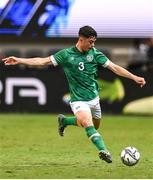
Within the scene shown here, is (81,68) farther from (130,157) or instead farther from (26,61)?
(130,157)

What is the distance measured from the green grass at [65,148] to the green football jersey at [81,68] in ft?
3.75

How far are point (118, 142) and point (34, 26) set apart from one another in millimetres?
8873

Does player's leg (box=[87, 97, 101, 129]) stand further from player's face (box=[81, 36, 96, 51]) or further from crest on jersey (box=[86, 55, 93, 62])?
player's face (box=[81, 36, 96, 51])

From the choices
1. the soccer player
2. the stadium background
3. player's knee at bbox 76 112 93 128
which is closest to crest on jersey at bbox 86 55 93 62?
Result: the soccer player

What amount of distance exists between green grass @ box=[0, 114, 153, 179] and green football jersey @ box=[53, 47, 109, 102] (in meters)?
1.14

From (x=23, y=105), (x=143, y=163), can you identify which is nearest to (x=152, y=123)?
(x=23, y=105)

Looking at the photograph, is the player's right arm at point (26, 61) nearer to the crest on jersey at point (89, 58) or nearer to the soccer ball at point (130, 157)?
the crest on jersey at point (89, 58)

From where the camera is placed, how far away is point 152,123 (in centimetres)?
1981

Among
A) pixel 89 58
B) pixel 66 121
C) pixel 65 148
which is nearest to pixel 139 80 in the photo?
pixel 89 58

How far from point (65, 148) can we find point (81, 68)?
116 inches

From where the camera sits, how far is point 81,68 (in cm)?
1133

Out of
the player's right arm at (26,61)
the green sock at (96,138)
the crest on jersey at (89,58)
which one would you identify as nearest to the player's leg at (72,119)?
the green sock at (96,138)

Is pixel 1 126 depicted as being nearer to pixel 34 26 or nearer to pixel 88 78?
pixel 34 26

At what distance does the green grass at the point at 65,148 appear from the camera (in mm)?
10448
